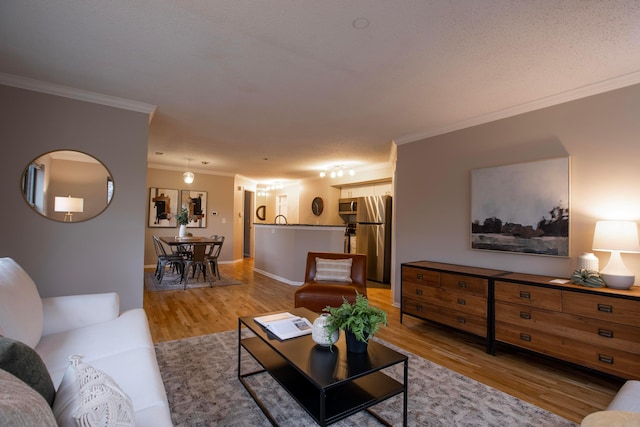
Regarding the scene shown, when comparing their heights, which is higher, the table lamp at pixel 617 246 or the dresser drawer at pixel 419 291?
the table lamp at pixel 617 246

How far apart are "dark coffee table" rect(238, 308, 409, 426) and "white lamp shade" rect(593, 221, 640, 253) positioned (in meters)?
2.06

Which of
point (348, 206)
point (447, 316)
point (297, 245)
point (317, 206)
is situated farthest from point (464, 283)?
point (317, 206)

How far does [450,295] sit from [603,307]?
4.07ft

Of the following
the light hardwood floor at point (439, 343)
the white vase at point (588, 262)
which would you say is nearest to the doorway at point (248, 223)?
the light hardwood floor at point (439, 343)

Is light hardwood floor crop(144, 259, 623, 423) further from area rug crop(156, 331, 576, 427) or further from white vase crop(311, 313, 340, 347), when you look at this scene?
white vase crop(311, 313, 340, 347)

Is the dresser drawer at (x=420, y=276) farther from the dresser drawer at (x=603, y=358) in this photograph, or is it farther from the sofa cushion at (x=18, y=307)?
the sofa cushion at (x=18, y=307)

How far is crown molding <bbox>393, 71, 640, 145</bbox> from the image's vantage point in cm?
259

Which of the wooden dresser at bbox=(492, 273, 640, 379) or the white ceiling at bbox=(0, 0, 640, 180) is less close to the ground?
the white ceiling at bbox=(0, 0, 640, 180)

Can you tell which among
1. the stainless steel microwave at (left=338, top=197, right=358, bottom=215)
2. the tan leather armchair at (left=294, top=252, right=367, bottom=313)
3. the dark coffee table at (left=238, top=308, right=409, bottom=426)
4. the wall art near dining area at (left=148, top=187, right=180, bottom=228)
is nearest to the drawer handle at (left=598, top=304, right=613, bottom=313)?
the dark coffee table at (left=238, top=308, right=409, bottom=426)

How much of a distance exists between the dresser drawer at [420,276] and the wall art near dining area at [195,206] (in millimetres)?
5780

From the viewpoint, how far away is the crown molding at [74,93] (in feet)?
9.35

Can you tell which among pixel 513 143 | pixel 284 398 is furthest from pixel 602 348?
pixel 284 398

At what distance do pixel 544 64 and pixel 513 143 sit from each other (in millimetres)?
1049

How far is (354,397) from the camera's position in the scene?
66.6 inches
